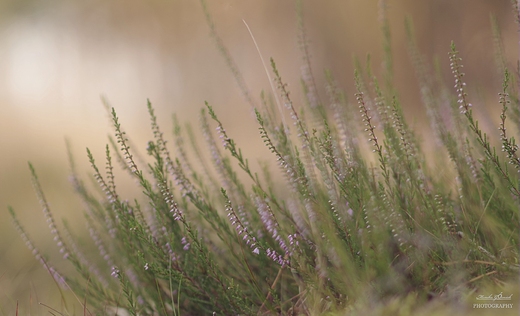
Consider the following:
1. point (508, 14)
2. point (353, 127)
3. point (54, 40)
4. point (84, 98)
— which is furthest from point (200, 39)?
point (353, 127)

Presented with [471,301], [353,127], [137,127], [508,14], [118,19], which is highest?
[118,19]

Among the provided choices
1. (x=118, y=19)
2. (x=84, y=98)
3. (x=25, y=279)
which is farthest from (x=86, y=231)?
(x=118, y=19)

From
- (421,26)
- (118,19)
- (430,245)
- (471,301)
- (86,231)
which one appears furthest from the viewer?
(118,19)

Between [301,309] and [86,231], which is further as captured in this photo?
[86,231]

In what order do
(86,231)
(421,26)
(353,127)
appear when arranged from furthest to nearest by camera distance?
(421,26)
(86,231)
(353,127)

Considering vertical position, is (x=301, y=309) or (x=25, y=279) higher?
(x=25, y=279)

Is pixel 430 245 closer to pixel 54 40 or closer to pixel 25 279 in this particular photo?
pixel 25 279

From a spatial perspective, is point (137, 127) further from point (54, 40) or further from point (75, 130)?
point (54, 40)
